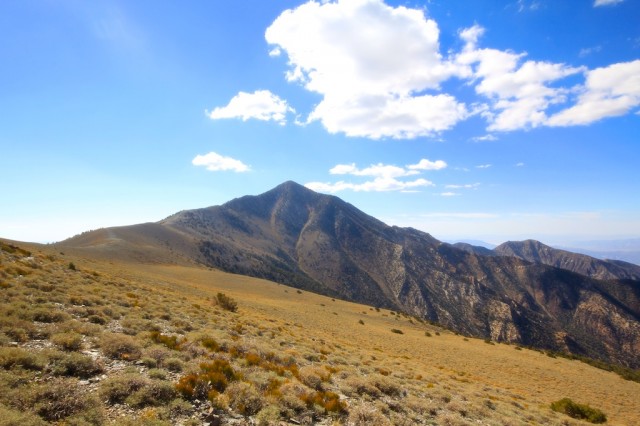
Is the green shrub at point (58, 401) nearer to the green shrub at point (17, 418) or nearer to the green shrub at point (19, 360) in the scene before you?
the green shrub at point (17, 418)

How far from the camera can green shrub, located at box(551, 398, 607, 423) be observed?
1712 cm

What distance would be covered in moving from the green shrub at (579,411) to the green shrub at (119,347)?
21316mm

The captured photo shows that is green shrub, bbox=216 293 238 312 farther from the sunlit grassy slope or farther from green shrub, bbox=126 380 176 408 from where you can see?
green shrub, bbox=126 380 176 408

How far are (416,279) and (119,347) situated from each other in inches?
6102

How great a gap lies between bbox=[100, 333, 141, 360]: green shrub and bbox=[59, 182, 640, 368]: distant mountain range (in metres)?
68.6

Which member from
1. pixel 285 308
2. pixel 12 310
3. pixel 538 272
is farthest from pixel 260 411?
pixel 538 272

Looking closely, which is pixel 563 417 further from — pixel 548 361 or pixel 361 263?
pixel 361 263

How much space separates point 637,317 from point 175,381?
205m

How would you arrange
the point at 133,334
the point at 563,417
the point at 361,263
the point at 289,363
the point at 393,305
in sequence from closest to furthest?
the point at 133,334, the point at 289,363, the point at 563,417, the point at 393,305, the point at 361,263

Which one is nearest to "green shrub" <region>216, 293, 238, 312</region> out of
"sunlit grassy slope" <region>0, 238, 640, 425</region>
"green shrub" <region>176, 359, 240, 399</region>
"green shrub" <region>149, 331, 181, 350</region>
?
"sunlit grassy slope" <region>0, 238, 640, 425</region>

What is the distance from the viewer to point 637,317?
14400 centimetres

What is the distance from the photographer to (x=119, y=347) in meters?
9.64

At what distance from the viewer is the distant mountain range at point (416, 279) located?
107062 mm

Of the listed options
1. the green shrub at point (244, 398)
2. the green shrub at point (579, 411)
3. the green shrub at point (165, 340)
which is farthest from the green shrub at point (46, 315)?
the green shrub at point (579, 411)
